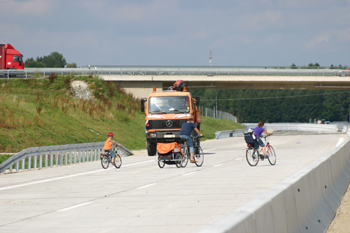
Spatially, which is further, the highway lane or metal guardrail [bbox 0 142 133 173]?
metal guardrail [bbox 0 142 133 173]

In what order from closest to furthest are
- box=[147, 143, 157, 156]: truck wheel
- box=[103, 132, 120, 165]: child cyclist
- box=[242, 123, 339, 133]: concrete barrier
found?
box=[103, 132, 120, 165]: child cyclist, box=[147, 143, 157, 156]: truck wheel, box=[242, 123, 339, 133]: concrete barrier

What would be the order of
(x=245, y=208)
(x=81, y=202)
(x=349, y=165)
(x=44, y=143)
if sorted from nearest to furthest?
(x=245, y=208) < (x=81, y=202) < (x=349, y=165) < (x=44, y=143)

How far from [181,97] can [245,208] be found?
71.8 feet

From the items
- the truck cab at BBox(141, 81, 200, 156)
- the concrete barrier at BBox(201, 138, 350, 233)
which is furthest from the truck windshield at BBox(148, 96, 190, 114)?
the concrete barrier at BBox(201, 138, 350, 233)

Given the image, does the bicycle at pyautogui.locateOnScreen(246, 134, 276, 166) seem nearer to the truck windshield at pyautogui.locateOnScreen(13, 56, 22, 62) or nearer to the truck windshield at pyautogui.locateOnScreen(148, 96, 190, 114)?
the truck windshield at pyautogui.locateOnScreen(148, 96, 190, 114)

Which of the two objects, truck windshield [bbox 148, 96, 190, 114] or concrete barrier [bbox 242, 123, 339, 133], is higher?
truck windshield [bbox 148, 96, 190, 114]

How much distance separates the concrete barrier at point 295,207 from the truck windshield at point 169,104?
14.0 metres

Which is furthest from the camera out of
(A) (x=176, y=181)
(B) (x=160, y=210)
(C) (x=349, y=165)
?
(C) (x=349, y=165)

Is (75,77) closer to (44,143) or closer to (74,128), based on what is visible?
(74,128)

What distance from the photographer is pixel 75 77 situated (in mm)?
61188

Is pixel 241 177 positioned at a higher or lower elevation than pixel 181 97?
lower

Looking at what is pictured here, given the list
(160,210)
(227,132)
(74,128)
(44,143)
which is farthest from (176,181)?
(227,132)

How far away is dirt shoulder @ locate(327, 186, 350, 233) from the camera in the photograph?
922 cm

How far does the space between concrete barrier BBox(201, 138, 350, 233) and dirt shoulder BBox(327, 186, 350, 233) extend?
13 centimetres
